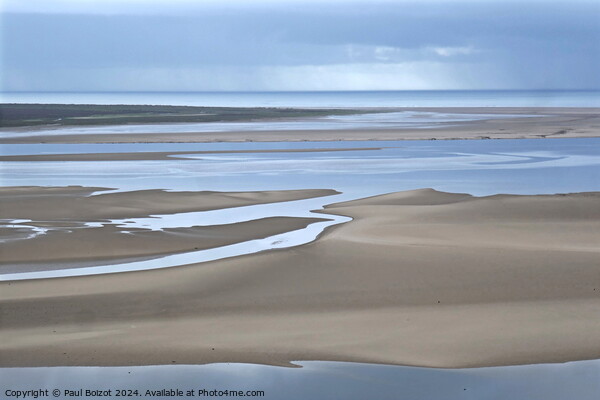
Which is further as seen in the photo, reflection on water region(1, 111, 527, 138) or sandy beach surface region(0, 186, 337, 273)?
reflection on water region(1, 111, 527, 138)

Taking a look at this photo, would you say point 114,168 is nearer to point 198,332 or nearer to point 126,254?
point 126,254

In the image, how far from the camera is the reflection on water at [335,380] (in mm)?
6910

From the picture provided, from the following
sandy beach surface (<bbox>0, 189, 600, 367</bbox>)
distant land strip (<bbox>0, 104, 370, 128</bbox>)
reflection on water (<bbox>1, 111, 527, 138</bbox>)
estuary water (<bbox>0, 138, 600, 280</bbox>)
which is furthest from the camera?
distant land strip (<bbox>0, 104, 370, 128</bbox>)

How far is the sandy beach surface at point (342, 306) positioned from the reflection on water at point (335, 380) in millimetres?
192

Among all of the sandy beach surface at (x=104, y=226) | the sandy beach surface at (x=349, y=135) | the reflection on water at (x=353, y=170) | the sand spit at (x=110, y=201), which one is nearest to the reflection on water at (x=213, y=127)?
the sandy beach surface at (x=349, y=135)

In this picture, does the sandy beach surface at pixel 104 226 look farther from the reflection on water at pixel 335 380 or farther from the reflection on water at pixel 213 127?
the reflection on water at pixel 213 127

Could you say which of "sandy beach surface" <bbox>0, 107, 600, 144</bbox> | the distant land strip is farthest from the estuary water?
the distant land strip

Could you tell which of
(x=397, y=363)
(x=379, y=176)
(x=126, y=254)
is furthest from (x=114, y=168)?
(x=397, y=363)

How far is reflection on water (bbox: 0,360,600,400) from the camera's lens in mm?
6910

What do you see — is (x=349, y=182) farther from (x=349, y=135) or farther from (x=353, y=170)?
(x=349, y=135)

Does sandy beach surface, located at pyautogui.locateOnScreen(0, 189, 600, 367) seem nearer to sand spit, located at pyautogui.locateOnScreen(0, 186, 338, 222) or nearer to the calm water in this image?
the calm water

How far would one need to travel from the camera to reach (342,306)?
9.36m

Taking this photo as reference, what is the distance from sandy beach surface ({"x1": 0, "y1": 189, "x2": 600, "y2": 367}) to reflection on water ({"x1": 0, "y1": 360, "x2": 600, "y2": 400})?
19 cm

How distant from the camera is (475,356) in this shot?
773 centimetres
